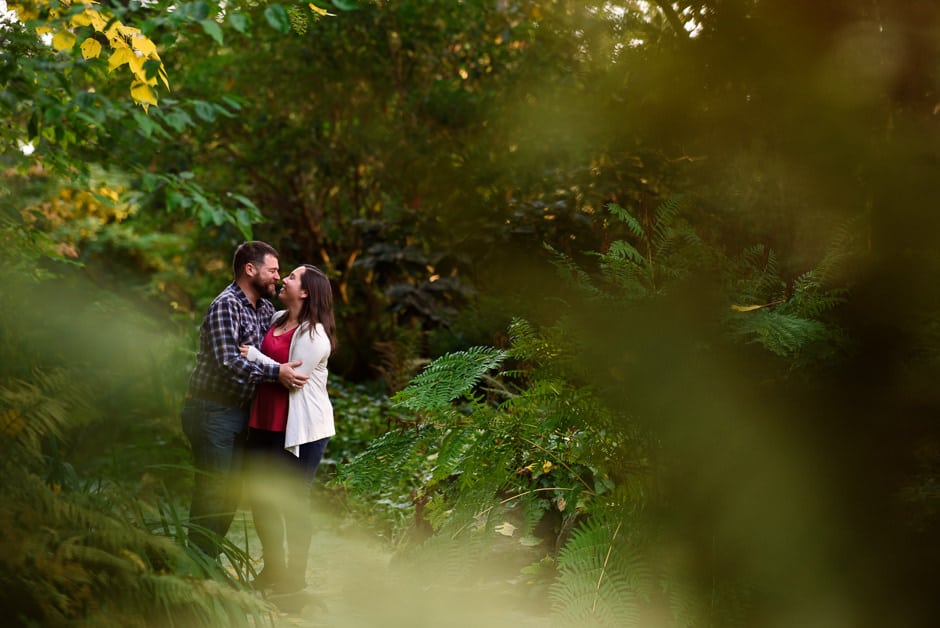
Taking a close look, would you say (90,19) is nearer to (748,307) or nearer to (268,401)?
(268,401)

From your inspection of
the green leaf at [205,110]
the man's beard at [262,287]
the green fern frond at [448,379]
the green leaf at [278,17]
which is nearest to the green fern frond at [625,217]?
the green fern frond at [448,379]

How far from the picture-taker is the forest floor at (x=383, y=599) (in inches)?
183

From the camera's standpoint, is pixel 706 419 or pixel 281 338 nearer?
pixel 706 419

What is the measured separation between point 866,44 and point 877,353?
650 mm

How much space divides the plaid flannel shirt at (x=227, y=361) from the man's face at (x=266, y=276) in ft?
0.52

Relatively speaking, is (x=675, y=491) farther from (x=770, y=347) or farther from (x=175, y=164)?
(x=175, y=164)

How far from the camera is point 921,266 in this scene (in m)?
1.95

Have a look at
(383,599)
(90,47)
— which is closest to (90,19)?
(90,47)

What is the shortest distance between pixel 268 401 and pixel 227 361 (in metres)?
0.35

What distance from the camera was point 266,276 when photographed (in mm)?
5371

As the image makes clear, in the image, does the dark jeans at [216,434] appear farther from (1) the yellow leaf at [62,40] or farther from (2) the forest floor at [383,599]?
(1) the yellow leaf at [62,40]

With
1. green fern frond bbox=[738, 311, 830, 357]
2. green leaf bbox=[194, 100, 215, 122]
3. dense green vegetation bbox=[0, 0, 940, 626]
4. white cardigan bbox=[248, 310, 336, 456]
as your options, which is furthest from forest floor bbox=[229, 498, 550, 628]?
green leaf bbox=[194, 100, 215, 122]

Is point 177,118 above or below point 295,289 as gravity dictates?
above

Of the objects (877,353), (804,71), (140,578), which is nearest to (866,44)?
(804,71)
